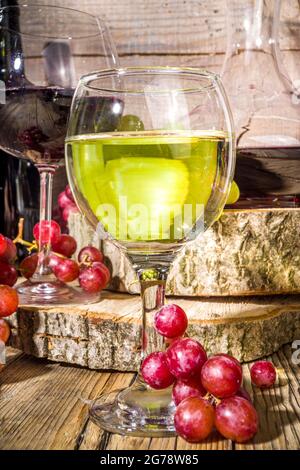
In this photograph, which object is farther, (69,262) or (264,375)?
(69,262)

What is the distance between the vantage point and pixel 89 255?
121 cm

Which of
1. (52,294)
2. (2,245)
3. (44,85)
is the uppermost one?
(44,85)

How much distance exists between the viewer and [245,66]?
1.46 meters

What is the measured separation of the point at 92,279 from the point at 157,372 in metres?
0.39

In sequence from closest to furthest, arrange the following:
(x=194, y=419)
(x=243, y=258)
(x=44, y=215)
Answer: (x=194, y=419), (x=243, y=258), (x=44, y=215)

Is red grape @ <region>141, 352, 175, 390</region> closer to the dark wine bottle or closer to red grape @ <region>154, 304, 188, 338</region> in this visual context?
red grape @ <region>154, 304, 188, 338</region>

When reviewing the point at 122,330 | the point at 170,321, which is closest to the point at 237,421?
the point at 170,321

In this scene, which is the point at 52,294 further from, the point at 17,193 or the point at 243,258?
the point at 17,193

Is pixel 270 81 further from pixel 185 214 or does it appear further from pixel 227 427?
pixel 227 427

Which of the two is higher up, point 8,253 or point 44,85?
point 44,85

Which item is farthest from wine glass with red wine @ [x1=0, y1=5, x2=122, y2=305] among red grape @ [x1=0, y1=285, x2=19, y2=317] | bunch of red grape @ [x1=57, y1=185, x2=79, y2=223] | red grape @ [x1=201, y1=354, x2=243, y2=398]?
red grape @ [x1=201, y1=354, x2=243, y2=398]

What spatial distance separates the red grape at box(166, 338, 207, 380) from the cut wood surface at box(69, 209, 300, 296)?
0.35 metres

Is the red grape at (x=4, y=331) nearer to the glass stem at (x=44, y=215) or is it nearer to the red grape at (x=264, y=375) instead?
the glass stem at (x=44, y=215)
